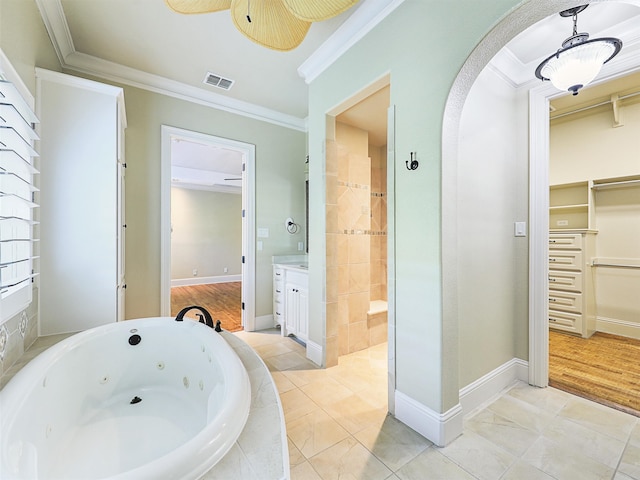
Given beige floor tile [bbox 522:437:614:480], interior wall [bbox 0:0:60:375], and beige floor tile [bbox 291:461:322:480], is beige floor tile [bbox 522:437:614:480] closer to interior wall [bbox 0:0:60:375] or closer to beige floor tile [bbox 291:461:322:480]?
beige floor tile [bbox 291:461:322:480]

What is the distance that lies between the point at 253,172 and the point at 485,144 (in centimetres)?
242

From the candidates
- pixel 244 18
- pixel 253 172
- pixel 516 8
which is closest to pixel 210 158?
pixel 253 172

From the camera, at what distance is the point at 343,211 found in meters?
2.73

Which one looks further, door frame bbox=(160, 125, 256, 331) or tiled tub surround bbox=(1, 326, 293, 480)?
door frame bbox=(160, 125, 256, 331)

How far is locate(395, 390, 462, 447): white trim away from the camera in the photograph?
1.46 metres

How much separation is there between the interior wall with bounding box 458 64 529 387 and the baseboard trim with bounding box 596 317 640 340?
1.98 meters

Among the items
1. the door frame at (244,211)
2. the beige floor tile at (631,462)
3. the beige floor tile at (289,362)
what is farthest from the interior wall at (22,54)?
the beige floor tile at (631,462)

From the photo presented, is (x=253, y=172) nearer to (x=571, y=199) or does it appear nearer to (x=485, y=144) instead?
(x=485, y=144)

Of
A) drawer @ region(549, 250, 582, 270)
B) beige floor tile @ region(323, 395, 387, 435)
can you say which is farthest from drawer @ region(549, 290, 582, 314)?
→ beige floor tile @ region(323, 395, 387, 435)

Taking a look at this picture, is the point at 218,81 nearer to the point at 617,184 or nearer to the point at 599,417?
the point at 599,417

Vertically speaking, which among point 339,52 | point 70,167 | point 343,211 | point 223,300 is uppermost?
point 339,52

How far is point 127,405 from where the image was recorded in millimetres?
1641

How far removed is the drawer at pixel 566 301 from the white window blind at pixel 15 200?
4575mm

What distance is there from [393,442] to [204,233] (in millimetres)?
6796
